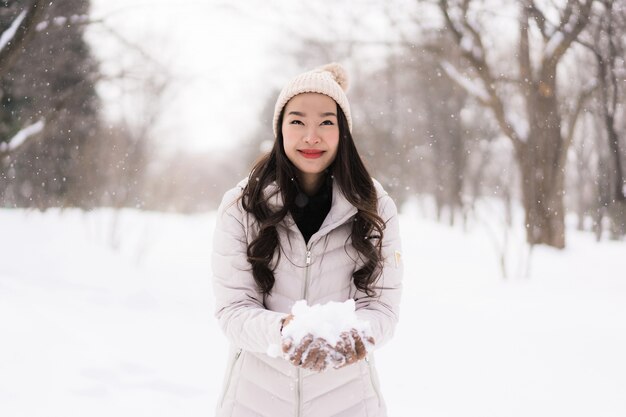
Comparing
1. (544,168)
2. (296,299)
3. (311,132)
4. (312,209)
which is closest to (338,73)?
(311,132)

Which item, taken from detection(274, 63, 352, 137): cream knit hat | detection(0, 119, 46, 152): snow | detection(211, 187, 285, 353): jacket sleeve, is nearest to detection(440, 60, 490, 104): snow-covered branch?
detection(0, 119, 46, 152): snow

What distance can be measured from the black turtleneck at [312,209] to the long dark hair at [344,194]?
2.0 inches

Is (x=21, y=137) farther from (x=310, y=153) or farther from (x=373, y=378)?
(x=373, y=378)

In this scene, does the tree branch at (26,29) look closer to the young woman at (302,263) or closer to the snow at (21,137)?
the snow at (21,137)

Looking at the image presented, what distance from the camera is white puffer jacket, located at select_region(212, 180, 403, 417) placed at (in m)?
1.55

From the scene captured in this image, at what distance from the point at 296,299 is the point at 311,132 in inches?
22.2

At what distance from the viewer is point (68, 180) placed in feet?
53.2

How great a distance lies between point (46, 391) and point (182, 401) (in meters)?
0.96

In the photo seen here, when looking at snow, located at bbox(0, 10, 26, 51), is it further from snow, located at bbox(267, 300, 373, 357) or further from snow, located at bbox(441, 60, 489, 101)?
snow, located at bbox(441, 60, 489, 101)

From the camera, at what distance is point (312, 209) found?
6.08ft

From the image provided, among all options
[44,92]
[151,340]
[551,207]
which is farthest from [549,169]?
[44,92]

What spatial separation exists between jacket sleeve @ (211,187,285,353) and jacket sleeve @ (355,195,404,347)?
1.00 ft

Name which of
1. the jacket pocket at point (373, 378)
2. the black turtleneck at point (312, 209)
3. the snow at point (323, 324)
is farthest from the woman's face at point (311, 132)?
the jacket pocket at point (373, 378)

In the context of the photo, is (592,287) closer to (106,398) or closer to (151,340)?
(151,340)
